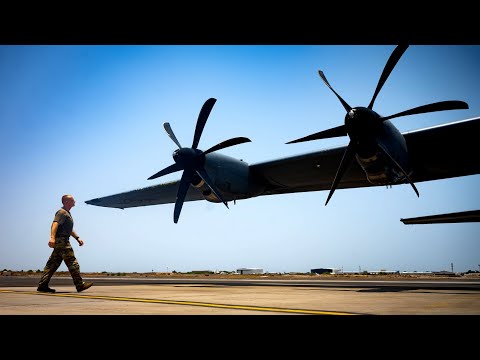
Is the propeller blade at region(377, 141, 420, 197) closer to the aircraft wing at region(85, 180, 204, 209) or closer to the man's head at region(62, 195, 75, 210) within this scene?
the man's head at region(62, 195, 75, 210)

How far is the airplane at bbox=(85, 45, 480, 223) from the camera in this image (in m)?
13.5

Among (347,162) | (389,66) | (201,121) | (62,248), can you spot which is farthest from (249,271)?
(62,248)

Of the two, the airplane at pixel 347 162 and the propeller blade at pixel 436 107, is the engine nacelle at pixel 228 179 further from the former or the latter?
the propeller blade at pixel 436 107

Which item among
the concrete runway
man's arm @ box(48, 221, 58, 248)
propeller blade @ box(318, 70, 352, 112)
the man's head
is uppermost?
propeller blade @ box(318, 70, 352, 112)

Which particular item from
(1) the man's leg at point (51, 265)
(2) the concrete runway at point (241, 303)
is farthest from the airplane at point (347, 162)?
(1) the man's leg at point (51, 265)

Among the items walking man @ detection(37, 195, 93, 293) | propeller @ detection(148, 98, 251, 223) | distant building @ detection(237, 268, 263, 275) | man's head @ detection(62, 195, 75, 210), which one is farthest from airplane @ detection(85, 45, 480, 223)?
distant building @ detection(237, 268, 263, 275)

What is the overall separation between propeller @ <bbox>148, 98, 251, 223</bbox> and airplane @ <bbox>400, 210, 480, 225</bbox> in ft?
24.7

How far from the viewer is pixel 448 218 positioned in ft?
43.8

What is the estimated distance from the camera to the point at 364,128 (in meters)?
13.0
